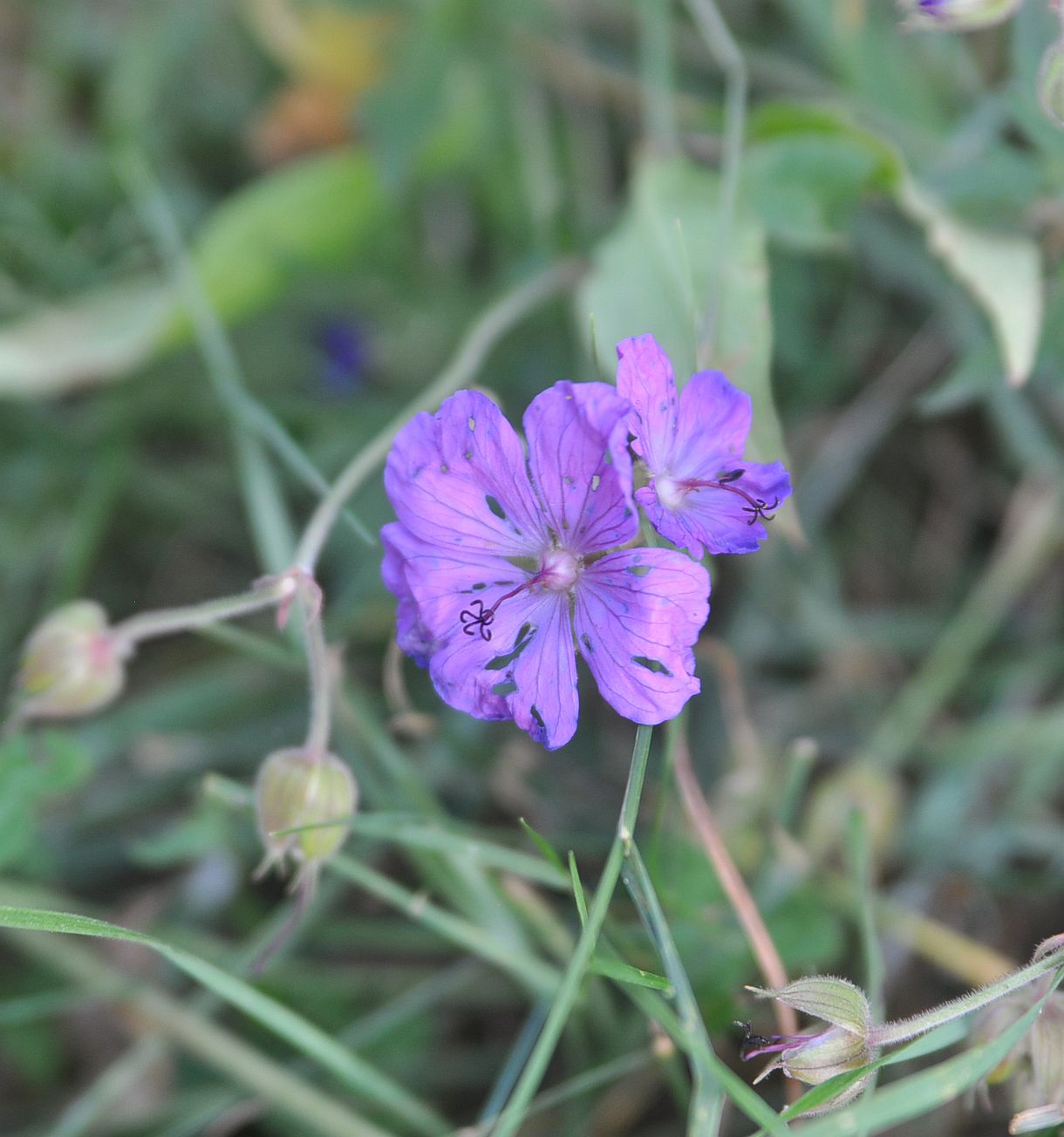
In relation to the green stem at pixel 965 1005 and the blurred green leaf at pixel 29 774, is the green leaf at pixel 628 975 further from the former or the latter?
the blurred green leaf at pixel 29 774

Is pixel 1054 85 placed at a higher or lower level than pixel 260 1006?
higher

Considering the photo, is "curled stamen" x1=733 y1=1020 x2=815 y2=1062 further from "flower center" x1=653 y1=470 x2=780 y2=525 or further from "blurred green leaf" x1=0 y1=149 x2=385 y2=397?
"blurred green leaf" x1=0 y1=149 x2=385 y2=397

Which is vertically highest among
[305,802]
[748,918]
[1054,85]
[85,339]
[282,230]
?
[1054,85]

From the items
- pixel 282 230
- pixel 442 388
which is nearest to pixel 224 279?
pixel 282 230

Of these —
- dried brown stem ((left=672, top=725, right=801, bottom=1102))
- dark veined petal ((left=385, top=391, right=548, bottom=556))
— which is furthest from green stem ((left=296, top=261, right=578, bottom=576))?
dried brown stem ((left=672, top=725, right=801, bottom=1102))

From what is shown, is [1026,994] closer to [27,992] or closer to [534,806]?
[534,806]

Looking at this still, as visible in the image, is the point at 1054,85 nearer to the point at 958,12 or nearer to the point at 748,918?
the point at 958,12
